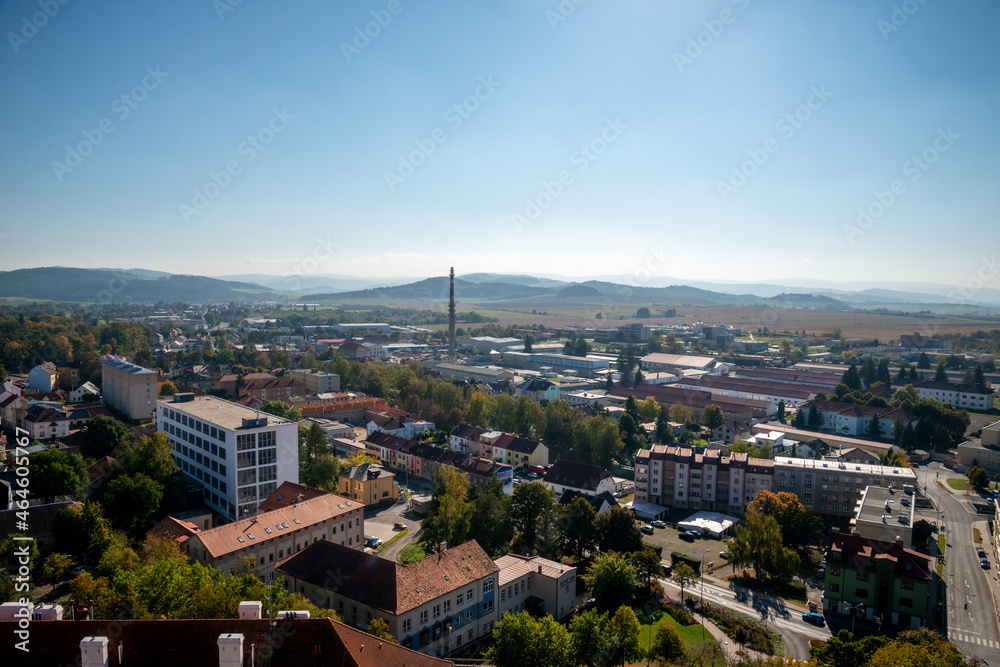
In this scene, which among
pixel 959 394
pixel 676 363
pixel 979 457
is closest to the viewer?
pixel 979 457

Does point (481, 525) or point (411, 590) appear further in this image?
point (481, 525)

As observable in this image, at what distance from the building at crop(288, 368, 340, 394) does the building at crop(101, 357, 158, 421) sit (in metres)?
10.9

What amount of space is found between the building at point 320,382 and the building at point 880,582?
29387mm

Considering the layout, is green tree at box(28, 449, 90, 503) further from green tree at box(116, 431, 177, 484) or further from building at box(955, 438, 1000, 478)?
building at box(955, 438, 1000, 478)

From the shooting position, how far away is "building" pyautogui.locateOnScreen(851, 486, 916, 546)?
15875 mm

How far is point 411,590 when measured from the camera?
1127 cm

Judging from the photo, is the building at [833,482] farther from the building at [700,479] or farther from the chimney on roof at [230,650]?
the chimney on roof at [230,650]

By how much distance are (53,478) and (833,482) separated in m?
23.9

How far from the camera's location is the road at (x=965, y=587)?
44.0ft

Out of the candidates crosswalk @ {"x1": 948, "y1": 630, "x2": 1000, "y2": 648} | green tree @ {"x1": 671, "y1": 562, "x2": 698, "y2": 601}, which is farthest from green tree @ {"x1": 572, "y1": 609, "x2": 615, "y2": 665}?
crosswalk @ {"x1": 948, "y1": 630, "x2": 1000, "y2": 648}

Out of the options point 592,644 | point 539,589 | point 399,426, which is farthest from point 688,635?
point 399,426

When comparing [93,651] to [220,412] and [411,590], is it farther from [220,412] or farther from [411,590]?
[220,412]

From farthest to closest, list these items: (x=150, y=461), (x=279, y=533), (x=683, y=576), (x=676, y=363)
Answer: (x=676, y=363), (x=150, y=461), (x=683, y=576), (x=279, y=533)

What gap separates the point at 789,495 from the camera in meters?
19.0
